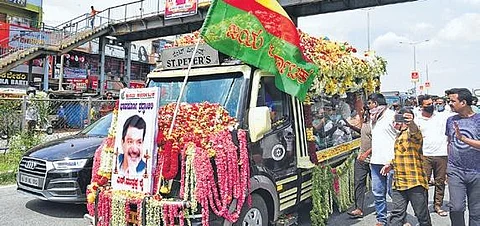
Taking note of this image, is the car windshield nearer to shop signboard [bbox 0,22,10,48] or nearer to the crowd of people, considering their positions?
the crowd of people

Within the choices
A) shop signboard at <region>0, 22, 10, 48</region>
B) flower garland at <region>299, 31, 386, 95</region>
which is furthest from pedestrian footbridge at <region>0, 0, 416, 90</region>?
flower garland at <region>299, 31, 386, 95</region>

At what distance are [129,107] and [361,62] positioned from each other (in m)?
4.78

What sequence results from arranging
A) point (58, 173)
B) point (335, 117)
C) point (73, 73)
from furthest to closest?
point (73, 73), point (335, 117), point (58, 173)

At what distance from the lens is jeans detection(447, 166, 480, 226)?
185 inches

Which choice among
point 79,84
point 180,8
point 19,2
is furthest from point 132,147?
point 19,2

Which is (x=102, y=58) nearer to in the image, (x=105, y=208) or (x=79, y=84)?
(x=79, y=84)

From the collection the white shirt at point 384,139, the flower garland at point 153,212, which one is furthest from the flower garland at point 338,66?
the flower garland at point 153,212

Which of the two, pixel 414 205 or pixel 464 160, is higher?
pixel 464 160

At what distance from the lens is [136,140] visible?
4219mm

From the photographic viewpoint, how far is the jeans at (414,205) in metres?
5.04

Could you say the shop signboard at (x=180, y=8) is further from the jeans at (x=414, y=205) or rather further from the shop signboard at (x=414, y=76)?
the jeans at (x=414, y=205)

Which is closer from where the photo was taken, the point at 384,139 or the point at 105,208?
the point at 105,208

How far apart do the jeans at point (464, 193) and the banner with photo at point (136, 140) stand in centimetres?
337

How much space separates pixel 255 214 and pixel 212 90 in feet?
5.02
